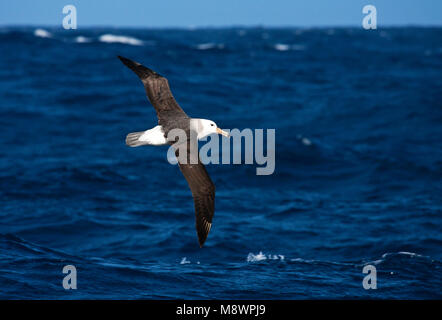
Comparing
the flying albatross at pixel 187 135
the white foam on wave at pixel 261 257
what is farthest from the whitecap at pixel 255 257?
the flying albatross at pixel 187 135

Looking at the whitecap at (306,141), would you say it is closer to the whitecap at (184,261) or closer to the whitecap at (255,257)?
the whitecap at (255,257)

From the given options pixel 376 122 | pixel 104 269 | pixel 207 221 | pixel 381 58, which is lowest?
pixel 104 269

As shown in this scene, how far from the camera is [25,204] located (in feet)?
53.6

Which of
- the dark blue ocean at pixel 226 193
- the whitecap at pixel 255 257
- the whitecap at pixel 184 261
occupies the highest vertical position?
the dark blue ocean at pixel 226 193

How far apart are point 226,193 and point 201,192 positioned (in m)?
7.98

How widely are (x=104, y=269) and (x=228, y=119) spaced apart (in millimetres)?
Result: 13951

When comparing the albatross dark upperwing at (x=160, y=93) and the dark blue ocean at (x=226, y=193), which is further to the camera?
the dark blue ocean at (x=226, y=193)

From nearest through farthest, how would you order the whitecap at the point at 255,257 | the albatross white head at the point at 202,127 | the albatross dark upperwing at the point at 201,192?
1. the albatross dark upperwing at the point at 201,192
2. the albatross white head at the point at 202,127
3. the whitecap at the point at 255,257

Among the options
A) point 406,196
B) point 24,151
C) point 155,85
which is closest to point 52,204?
point 24,151

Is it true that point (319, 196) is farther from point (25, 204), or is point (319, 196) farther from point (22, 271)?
point (22, 271)

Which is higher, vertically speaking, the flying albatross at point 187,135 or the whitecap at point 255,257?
the flying albatross at point 187,135

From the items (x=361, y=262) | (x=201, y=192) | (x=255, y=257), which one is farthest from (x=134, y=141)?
(x=361, y=262)

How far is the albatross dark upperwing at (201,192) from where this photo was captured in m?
9.79

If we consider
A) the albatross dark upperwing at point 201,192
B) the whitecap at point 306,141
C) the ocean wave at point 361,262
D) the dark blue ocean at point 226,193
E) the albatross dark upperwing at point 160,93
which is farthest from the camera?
the whitecap at point 306,141
